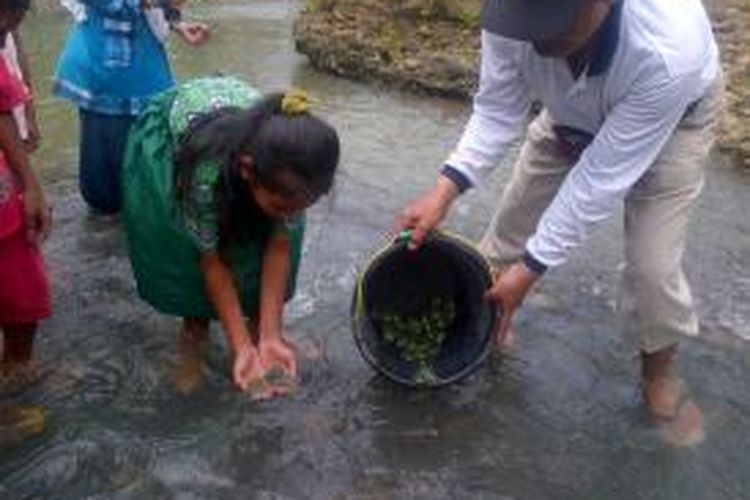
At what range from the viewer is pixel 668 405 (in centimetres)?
342

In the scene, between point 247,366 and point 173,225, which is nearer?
point 247,366

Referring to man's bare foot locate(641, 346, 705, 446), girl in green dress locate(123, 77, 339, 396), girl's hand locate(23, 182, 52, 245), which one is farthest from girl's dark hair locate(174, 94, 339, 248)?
man's bare foot locate(641, 346, 705, 446)

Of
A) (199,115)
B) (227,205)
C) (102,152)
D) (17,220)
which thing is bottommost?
(102,152)

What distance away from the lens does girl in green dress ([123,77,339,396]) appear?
2746mm


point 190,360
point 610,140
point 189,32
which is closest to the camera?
point 610,140

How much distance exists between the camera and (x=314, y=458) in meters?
3.22

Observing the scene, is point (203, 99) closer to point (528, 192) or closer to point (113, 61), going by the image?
point (113, 61)

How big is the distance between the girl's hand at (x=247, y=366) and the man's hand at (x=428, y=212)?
0.57m

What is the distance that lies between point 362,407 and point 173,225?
32.2 inches

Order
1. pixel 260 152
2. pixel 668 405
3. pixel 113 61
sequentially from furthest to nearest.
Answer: pixel 113 61 → pixel 668 405 → pixel 260 152

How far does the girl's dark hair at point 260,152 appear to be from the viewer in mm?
2701

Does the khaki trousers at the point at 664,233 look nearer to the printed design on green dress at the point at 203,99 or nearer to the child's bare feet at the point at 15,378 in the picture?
the printed design on green dress at the point at 203,99

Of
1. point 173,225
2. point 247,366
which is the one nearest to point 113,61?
point 173,225

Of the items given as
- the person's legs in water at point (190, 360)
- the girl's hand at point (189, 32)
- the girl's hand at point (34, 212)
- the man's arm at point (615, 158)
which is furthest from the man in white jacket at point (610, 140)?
the girl's hand at point (189, 32)
